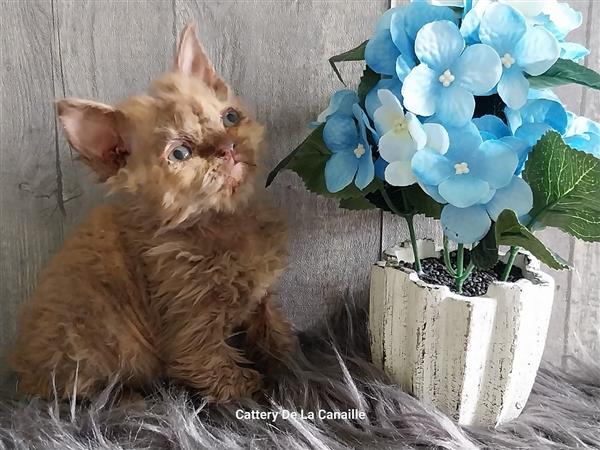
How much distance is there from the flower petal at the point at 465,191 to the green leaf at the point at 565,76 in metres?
0.13

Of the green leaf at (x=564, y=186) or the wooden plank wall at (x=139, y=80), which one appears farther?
the wooden plank wall at (x=139, y=80)

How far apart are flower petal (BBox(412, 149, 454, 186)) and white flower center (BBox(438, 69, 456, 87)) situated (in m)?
0.07

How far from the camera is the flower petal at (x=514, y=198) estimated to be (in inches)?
23.8

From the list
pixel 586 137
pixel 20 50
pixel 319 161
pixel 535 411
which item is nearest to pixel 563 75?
pixel 586 137

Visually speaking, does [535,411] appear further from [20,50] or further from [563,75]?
[20,50]

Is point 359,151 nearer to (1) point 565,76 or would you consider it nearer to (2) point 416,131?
(2) point 416,131

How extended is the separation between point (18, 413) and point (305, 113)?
1.71 feet

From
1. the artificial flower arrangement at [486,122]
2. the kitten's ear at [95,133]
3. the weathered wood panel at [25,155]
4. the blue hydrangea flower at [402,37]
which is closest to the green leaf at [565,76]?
the artificial flower arrangement at [486,122]

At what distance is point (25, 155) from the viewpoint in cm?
84

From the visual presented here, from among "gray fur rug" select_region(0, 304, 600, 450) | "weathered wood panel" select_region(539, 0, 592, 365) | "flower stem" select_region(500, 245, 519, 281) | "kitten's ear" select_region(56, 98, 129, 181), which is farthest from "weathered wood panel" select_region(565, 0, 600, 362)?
"kitten's ear" select_region(56, 98, 129, 181)

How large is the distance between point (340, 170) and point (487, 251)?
179 millimetres

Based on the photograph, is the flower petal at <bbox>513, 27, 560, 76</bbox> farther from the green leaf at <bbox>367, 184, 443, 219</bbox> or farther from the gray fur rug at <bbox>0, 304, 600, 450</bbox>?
A: the gray fur rug at <bbox>0, 304, 600, 450</bbox>

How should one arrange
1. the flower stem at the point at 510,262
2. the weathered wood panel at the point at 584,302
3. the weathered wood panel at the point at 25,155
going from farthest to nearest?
the weathered wood panel at the point at 584,302 → the weathered wood panel at the point at 25,155 → the flower stem at the point at 510,262

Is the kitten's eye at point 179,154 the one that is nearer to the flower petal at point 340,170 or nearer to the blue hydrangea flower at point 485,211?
the flower petal at point 340,170
